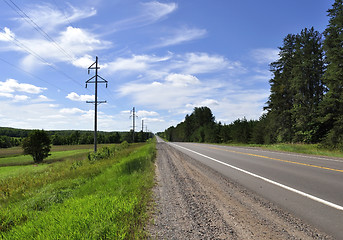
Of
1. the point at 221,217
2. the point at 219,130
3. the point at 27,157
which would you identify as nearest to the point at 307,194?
the point at 221,217

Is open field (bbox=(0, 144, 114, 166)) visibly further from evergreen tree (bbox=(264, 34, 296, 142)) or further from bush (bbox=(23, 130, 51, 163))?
evergreen tree (bbox=(264, 34, 296, 142))

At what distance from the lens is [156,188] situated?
642 centimetres

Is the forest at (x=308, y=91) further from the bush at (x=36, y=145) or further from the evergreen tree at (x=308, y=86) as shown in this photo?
the bush at (x=36, y=145)

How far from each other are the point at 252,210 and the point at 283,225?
0.79m

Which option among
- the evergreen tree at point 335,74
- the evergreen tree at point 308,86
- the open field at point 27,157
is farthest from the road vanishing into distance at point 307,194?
the open field at point 27,157

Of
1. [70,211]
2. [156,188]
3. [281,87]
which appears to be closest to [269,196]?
[156,188]

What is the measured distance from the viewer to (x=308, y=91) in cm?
2767

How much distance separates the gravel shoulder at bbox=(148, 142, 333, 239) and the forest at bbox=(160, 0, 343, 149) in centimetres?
1956

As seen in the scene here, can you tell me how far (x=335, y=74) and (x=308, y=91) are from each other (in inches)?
335

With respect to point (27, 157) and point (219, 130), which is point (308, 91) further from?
point (27, 157)

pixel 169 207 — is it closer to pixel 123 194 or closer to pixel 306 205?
pixel 123 194

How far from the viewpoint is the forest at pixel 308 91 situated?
20.4 metres

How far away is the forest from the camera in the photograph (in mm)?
20391

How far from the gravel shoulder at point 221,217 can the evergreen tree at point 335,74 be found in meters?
19.4
